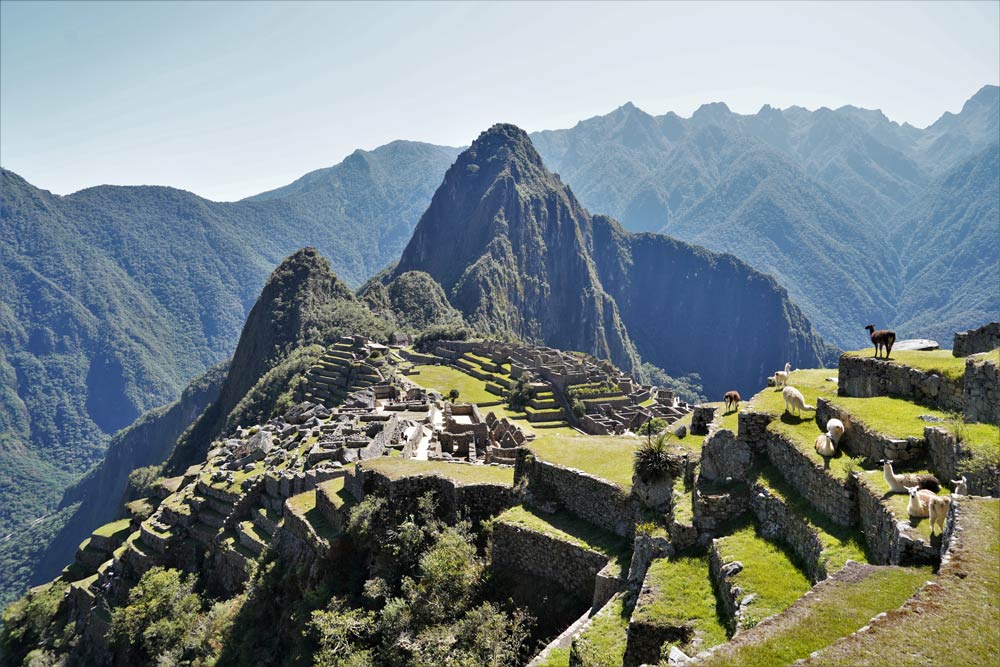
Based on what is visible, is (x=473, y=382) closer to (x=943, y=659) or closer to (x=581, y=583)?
(x=581, y=583)

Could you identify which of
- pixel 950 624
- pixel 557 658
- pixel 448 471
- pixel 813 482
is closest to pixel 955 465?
pixel 813 482

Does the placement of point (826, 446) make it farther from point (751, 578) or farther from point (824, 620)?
point (824, 620)

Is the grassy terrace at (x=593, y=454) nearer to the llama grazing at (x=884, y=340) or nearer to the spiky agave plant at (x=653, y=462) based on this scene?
the spiky agave plant at (x=653, y=462)

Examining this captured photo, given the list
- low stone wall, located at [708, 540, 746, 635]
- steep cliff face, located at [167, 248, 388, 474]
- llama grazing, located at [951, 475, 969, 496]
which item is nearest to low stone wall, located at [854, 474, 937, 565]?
llama grazing, located at [951, 475, 969, 496]

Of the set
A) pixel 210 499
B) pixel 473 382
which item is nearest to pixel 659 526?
pixel 210 499

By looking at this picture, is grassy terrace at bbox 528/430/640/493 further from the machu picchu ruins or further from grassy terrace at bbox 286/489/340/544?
grassy terrace at bbox 286/489/340/544
